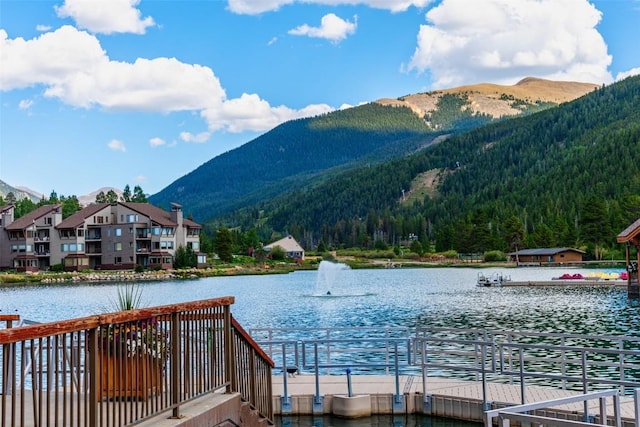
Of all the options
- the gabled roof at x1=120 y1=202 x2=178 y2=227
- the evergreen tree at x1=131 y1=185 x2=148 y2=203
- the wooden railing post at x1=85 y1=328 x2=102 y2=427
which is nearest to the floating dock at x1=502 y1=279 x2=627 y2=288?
the gabled roof at x1=120 y1=202 x2=178 y2=227

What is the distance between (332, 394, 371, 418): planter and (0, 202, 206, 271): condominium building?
10553 cm

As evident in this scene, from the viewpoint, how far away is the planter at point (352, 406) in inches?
632

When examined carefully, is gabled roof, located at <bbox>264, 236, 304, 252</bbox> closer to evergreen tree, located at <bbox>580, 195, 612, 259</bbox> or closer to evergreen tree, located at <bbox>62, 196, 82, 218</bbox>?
evergreen tree, located at <bbox>62, 196, 82, 218</bbox>

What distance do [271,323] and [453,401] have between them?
3112 centimetres

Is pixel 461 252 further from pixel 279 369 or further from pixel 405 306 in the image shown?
pixel 279 369

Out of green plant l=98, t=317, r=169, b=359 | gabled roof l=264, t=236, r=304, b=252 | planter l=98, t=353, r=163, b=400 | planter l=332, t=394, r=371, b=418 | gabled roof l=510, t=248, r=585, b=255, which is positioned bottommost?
planter l=332, t=394, r=371, b=418

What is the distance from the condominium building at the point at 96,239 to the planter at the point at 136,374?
366 feet

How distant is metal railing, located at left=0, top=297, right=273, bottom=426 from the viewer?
7.46m

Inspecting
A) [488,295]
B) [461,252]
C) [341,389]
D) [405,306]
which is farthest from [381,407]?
[461,252]

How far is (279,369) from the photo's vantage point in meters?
23.2

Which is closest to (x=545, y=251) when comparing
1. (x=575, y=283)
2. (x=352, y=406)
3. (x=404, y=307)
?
(x=575, y=283)

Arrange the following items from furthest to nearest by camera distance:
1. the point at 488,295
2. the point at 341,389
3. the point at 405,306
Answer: the point at 488,295
the point at 405,306
the point at 341,389

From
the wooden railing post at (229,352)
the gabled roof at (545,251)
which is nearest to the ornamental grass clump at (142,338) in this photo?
the wooden railing post at (229,352)

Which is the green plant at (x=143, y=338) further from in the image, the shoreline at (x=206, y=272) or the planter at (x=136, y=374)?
the shoreline at (x=206, y=272)
